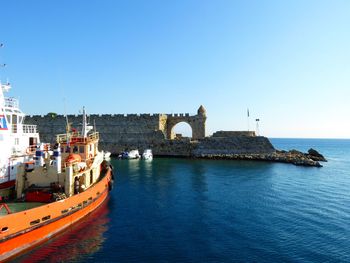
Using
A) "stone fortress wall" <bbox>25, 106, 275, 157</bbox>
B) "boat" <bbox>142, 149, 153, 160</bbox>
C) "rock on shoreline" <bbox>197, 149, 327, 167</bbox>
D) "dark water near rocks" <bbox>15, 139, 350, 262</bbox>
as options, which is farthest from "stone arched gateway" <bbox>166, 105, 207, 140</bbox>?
"dark water near rocks" <bbox>15, 139, 350, 262</bbox>

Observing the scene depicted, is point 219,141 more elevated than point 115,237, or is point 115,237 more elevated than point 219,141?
point 219,141

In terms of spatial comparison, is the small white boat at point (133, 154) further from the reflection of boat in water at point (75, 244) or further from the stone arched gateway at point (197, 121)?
the reflection of boat in water at point (75, 244)

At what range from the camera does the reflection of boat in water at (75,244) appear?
12.6 m

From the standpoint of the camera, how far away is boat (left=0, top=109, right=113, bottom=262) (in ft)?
40.3

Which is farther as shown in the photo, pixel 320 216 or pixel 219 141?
pixel 219 141

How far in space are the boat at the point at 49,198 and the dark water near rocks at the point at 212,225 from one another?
635 millimetres

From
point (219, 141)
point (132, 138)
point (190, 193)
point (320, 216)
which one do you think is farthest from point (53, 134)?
point (320, 216)

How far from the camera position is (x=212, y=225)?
54.5 feet

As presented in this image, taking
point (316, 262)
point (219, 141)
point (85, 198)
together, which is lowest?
point (316, 262)

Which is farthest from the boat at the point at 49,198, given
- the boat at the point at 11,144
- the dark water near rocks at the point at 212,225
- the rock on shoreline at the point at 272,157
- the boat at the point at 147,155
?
the rock on shoreline at the point at 272,157

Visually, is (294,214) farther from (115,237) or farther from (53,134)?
(53,134)

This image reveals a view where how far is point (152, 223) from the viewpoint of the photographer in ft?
55.7

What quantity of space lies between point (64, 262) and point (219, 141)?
4225 cm

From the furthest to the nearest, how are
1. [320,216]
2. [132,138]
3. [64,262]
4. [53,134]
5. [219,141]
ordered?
[53,134] < [132,138] < [219,141] < [320,216] < [64,262]
